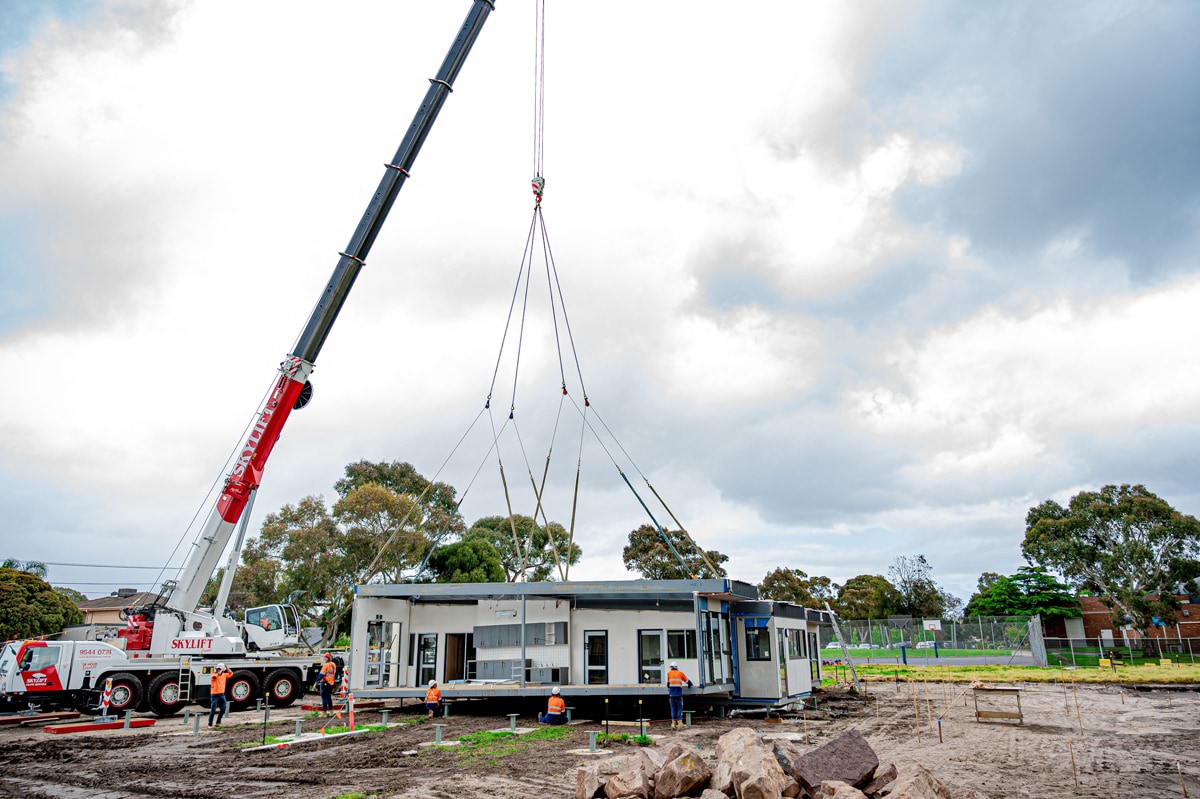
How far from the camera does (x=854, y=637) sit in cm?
5309

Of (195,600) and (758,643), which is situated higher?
(195,600)

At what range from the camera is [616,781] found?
10.1 meters

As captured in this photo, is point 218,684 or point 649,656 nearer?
point 218,684

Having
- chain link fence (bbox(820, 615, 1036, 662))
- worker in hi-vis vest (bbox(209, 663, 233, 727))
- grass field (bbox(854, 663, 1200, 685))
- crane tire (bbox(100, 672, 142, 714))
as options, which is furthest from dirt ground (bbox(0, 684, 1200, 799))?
chain link fence (bbox(820, 615, 1036, 662))

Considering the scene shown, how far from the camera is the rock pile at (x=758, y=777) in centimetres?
946

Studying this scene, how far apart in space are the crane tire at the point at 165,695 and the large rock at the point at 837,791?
20.7 meters

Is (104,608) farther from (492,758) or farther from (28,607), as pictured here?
(492,758)

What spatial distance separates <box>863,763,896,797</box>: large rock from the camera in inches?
391

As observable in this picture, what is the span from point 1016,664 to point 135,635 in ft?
144

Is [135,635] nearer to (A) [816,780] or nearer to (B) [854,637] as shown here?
(A) [816,780]

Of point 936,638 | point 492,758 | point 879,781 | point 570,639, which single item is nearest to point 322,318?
point 570,639

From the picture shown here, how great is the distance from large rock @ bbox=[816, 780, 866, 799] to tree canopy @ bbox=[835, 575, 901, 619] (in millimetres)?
65236

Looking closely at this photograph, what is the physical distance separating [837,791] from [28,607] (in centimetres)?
4770

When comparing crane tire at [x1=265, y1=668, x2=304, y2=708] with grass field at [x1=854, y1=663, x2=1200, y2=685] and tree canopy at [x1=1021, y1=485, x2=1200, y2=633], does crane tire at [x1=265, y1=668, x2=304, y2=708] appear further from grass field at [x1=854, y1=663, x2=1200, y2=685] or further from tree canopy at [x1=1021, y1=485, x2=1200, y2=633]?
tree canopy at [x1=1021, y1=485, x2=1200, y2=633]
